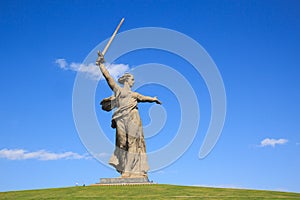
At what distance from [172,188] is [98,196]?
451 cm

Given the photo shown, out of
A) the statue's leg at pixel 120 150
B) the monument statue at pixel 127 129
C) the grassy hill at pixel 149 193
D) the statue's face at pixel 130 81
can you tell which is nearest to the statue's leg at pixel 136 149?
the monument statue at pixel 127 129

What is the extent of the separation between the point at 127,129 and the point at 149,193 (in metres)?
8.61

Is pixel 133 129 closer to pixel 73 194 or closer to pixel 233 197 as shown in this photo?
pixel 73 194

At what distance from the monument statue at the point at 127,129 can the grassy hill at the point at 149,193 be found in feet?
16.1

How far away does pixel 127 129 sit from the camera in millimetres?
31234

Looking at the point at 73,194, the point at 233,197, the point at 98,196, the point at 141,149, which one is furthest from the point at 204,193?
the point at 141,149

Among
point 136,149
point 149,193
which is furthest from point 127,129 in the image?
point 149,193

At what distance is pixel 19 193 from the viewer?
85.3ft

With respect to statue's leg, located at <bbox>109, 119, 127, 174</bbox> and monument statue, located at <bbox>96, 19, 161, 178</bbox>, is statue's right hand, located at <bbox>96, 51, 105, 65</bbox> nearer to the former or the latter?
monument statue, located at <bbox>96, 19, 161, 178</bbox>

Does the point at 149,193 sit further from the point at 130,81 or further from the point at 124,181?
the point at 130,81

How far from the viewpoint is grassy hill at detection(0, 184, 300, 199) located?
2200cm

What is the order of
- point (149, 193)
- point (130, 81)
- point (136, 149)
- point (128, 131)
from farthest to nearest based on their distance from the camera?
point (130, 81) → point (136, 149) → point (128, 131) → point (149, 193)

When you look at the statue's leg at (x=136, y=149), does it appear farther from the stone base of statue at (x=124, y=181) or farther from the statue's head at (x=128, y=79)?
the statue's head at (x=128, y=79)

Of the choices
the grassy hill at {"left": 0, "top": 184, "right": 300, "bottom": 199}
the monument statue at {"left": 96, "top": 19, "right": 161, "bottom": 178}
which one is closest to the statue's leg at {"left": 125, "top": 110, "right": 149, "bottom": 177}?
the monument statue at {"left": 96, "top": 19, "right": 161, "bottom": 178}
